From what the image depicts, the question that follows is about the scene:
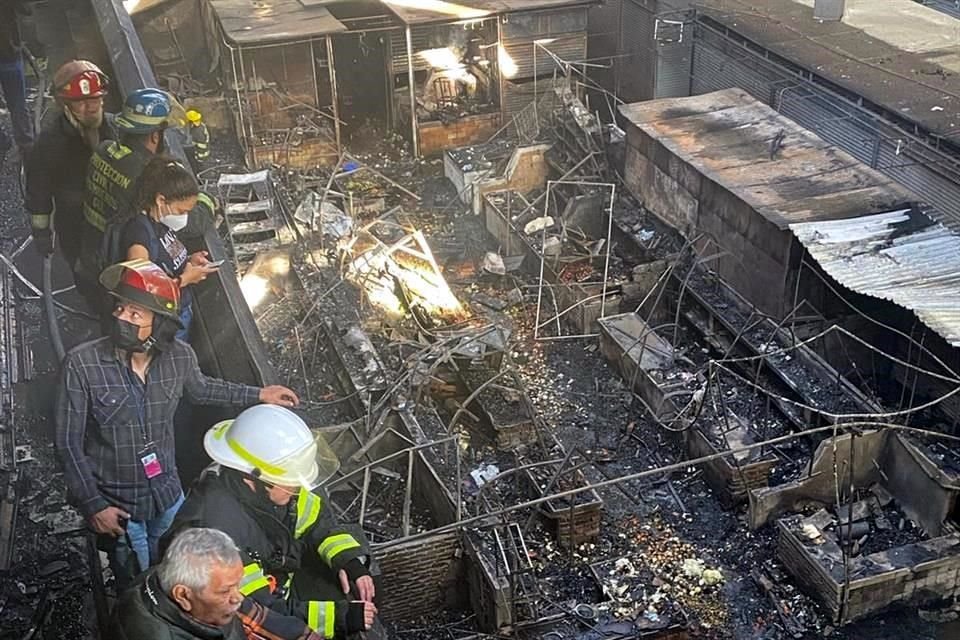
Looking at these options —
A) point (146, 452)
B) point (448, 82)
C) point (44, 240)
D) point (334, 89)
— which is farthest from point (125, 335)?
point (448, 82)

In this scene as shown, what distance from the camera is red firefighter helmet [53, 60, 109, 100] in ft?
23.4

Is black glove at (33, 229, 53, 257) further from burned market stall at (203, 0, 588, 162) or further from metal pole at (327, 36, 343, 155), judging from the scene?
metal pole at (327, 36, 343, 155)

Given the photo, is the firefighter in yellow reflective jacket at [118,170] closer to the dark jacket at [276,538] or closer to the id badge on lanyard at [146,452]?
the id badge on lanyard at [146,452]

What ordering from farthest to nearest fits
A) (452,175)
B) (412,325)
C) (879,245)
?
(452,175) < (412,325) < (879,245)

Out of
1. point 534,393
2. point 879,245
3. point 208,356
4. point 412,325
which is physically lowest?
point 534,393

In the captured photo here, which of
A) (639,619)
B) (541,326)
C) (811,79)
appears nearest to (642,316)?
(541,326)

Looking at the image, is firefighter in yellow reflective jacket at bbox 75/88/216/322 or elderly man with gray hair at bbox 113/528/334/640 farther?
firefighter in yellow reflective jacket at bbox 75/88/216/322

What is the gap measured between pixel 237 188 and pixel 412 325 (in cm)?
399

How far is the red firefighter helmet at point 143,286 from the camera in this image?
5.10 m

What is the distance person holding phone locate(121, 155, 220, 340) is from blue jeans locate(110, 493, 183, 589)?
1.26m

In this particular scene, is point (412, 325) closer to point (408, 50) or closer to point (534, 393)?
point (534, 393)

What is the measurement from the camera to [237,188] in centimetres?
1464

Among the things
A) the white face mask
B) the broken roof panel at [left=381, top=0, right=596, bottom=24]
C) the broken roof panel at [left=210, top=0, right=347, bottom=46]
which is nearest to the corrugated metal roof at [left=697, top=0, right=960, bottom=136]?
the broken roof panel at [left=381, top=0, right=596, bottom=24]

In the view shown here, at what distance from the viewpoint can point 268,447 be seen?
16.2 feet
